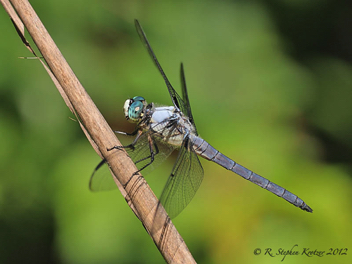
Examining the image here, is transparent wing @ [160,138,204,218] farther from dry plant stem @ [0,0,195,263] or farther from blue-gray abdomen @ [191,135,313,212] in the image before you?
dry plant stem @ [0,0,195,263]

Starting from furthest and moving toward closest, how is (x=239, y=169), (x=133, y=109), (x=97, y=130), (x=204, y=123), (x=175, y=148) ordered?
(x=204, y=123)
(x=239, y=169)
(x=175, y=148)
(x=133, y=109)
(x=97, y=130)

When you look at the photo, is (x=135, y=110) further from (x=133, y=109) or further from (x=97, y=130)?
(x=97, y=130)

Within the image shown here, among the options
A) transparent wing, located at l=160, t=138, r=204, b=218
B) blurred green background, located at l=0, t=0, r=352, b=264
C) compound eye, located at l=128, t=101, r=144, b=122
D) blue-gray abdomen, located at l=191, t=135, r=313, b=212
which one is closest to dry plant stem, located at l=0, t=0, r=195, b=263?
transparent wing, located at l=160, t=138, r=204, b=218

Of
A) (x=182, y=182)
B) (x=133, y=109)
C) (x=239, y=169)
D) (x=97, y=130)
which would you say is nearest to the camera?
(x=97, y=130)

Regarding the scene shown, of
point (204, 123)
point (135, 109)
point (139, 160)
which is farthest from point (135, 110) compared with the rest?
point (204, 123)

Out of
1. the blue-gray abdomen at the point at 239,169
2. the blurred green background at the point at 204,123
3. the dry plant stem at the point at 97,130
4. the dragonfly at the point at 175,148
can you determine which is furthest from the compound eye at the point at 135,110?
the dry plant stem at the point at 97,130

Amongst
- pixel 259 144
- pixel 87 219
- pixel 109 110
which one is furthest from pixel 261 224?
pixel 109 110
